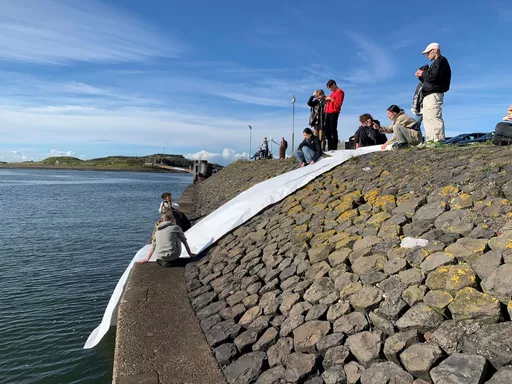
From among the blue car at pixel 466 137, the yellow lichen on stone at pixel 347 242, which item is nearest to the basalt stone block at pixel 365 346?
the yellow lichen on stone at pixel 347 242

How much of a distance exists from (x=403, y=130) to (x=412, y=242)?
469cm

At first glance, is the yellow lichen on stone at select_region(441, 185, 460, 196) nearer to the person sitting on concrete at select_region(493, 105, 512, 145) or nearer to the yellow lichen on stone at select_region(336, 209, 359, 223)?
the yellow lichen on stone at select_region(336, 209, 359, 223)

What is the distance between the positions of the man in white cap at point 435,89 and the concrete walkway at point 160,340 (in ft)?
19.2

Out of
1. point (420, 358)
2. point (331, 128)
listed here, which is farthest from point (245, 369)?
point (331, 128)

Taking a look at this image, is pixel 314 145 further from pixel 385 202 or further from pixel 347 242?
pixel 347 242

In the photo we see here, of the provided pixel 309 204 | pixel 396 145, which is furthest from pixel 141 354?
pixel 396 145

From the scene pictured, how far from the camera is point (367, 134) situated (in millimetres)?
11188

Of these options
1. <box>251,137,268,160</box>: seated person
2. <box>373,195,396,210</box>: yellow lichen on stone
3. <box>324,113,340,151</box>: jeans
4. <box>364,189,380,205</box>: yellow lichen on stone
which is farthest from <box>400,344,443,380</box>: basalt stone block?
<box>251,137,268,160</box>: seated person

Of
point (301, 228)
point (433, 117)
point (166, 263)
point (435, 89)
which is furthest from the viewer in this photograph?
point (433, 117)

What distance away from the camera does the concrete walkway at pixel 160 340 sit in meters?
3.53

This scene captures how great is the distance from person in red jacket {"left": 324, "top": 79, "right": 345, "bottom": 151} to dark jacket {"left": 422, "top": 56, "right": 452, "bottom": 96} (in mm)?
3006

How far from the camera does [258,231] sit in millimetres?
6734

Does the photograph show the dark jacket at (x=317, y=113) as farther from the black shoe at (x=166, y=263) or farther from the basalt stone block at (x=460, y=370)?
the basalt stone block at (x=460, y=370)

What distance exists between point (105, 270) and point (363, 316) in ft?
28.3
